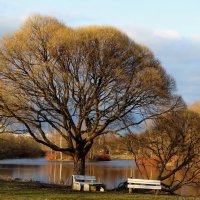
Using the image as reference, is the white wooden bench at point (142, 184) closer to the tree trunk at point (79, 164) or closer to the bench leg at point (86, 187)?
the bench leg at point (86, 187)

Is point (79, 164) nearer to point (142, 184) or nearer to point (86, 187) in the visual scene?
point (86, 187)

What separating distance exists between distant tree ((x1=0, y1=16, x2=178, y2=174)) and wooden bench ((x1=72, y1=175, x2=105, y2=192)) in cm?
434

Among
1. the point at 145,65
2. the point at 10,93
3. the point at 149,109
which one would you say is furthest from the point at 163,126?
the point at 10,93

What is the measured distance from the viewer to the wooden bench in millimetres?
21453

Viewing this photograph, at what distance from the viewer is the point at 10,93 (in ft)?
83.0

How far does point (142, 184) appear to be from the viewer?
22203 mm

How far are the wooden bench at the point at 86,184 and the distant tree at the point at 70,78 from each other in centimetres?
434

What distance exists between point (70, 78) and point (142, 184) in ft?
25.5

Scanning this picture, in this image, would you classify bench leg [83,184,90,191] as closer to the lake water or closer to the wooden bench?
the wooden bench

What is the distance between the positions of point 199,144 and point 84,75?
10.6 metres

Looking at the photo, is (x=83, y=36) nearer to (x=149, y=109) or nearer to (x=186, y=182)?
(x=149, y=109)

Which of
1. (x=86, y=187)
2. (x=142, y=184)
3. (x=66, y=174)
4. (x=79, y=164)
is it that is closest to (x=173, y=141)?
(x=79, y=164)

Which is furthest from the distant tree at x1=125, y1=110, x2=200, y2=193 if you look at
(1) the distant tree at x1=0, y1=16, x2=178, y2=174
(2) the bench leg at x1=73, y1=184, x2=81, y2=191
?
(2) the bench leg at x1=73, y1=184, x2=81, y2=191

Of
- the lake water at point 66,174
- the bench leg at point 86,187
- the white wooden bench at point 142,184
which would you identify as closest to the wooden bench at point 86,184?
the bench leg at point 86,187
